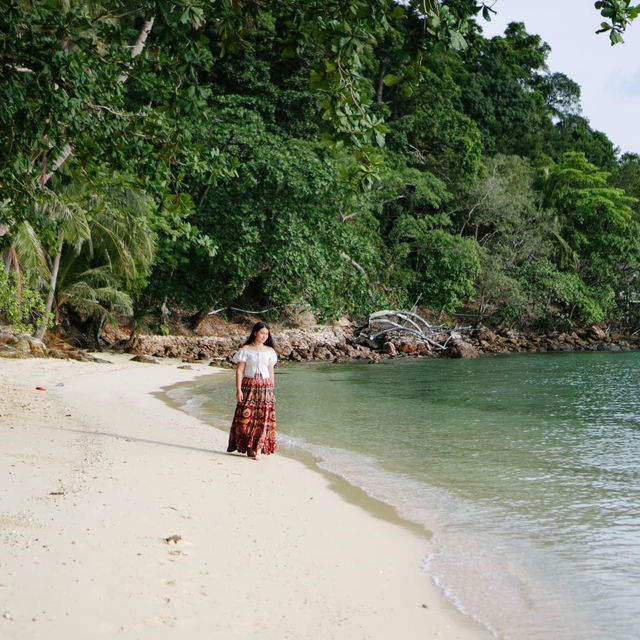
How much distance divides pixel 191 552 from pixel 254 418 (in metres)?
3.28

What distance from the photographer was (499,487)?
7500 mm

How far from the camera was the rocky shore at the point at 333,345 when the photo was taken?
20.1 meters

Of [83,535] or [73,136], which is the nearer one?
[83,535]

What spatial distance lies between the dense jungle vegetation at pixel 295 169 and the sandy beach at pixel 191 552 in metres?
2.34

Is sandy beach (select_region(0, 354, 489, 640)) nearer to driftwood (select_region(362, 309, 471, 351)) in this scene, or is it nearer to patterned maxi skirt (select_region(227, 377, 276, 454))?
patterned maxi skirt (select_region(227, 377, 276, 454))

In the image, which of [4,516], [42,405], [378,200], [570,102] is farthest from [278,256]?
[570,102]

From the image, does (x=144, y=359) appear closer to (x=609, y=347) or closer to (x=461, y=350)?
(x=461, y=350)

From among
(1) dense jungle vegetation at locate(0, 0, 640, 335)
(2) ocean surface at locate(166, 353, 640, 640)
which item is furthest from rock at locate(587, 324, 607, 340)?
(2) ocean surface at locate(166, 353, 640, 640)

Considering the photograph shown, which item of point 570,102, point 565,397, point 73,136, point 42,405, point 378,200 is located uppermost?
point 570,102

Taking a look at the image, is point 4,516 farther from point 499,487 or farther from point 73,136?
point 499,487

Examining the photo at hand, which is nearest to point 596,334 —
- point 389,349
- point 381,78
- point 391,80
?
point 389,349

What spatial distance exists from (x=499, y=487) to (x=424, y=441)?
2.81m

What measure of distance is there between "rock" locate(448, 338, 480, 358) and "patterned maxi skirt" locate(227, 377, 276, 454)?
70.7 ft

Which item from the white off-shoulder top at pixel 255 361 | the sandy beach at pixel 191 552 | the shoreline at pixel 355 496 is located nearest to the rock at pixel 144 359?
the shoreline at pixel 355 496
